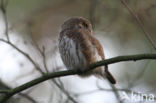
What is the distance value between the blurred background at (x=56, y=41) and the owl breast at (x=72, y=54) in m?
0.27

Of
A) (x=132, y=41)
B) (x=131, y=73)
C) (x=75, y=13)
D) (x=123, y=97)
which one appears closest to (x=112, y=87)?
(x=123, y=97)

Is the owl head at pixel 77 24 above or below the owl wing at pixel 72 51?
above

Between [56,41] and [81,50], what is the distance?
2.61 feet

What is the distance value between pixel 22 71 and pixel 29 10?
280 cm

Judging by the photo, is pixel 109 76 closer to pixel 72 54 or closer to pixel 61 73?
pixel 72 54

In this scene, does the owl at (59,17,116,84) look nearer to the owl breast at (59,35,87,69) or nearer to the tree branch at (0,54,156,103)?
the owl breast at (59,35,87,69)

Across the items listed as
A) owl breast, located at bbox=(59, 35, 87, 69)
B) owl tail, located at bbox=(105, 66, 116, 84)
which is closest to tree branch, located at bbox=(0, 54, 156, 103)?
owl breast, located at bbox=(59, 35, 87, 69)

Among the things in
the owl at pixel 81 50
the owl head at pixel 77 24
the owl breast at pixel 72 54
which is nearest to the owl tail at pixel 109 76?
the owl at pixel 81 50

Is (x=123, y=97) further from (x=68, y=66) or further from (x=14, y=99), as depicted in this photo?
(x=14, y=99)

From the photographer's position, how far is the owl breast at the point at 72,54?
4688 mm

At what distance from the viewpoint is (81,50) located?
4.72m

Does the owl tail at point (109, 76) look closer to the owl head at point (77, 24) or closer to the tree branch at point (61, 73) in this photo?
the tree branch at point (61, 73)

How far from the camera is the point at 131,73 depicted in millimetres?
6133

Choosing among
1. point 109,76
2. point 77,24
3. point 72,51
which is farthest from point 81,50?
point 77,24
